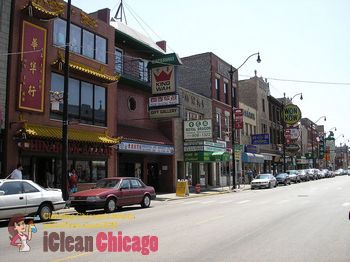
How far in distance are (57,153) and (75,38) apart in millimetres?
6718

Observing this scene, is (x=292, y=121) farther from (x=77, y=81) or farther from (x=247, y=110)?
(x=77, y=81)

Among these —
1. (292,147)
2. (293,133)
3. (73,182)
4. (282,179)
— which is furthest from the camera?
(292,147)

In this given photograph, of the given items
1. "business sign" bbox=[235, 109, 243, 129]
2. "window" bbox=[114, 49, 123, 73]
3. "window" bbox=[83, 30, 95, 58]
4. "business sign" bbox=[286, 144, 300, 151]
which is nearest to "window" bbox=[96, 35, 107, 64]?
"window" bbox=[83, 30, 95, 58]

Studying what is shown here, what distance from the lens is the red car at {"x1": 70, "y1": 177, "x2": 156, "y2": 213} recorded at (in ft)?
52.2

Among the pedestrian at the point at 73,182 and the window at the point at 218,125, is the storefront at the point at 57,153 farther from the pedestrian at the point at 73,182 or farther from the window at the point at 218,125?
the window at the point at 218,125

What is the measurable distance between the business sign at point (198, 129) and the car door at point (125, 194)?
13.9 m

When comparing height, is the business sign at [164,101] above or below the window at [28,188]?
above

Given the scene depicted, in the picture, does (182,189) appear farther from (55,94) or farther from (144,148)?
(55,94)

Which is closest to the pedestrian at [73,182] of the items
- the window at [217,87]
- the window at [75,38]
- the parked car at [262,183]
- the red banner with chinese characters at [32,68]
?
the red banner with chinese characters at [32,68]

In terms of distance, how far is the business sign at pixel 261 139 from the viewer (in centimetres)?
4847

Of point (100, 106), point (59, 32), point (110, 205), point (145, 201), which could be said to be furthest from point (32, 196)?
point (100, 106)

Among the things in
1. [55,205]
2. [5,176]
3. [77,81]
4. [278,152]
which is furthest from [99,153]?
[278,152]

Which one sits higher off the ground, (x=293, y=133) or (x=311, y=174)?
(x=293, y=133)

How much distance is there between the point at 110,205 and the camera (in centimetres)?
1648
